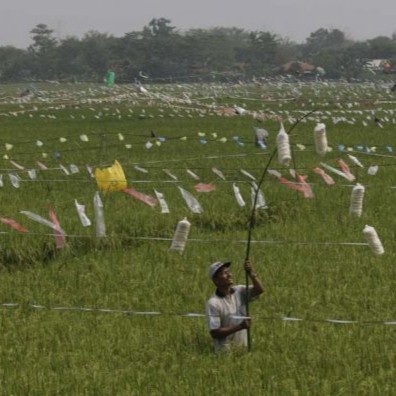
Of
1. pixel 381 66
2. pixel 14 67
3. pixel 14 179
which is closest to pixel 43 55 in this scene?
pixel 14 67

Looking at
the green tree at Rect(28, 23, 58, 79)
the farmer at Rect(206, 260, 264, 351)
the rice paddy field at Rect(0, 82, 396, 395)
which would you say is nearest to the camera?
the rice paddy field at Rect(0, 82, 396, 395)

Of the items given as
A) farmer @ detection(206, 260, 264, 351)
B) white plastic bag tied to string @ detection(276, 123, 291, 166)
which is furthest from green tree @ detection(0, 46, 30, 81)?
farmer @ detection(206, 260, 264, 351)

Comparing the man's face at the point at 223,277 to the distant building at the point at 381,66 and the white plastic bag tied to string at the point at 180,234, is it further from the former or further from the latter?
the distant building at the point at 381,66

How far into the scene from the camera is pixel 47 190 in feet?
57.7

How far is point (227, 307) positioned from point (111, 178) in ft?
28.2

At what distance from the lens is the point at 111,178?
615 inches

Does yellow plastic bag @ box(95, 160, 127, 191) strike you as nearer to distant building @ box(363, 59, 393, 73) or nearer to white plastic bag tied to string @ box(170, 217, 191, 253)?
white plastic bag tied to string @ box(170, 217, 191, 253)

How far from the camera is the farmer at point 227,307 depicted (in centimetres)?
718

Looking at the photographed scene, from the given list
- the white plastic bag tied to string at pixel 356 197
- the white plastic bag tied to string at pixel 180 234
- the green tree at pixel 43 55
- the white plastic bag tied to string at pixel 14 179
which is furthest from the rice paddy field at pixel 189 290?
the green tree at pixel 43 55

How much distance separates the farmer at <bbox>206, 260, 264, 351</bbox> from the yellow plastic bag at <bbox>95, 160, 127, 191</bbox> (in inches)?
306

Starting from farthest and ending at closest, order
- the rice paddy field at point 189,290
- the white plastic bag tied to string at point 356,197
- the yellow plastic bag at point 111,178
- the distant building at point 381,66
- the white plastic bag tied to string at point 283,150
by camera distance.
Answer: the distant building at point 381,66, the yellow plastic bag at point 111,178, the white plastic bag tied to string at point 356,197, the white plastic bag tied to string at point 283,150, the rice paddy field at point 189,290

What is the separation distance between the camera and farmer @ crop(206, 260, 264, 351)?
7180 millimetres

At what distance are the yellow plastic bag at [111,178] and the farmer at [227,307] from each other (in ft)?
25.5

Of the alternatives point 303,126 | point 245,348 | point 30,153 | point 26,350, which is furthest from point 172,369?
point 303,126
